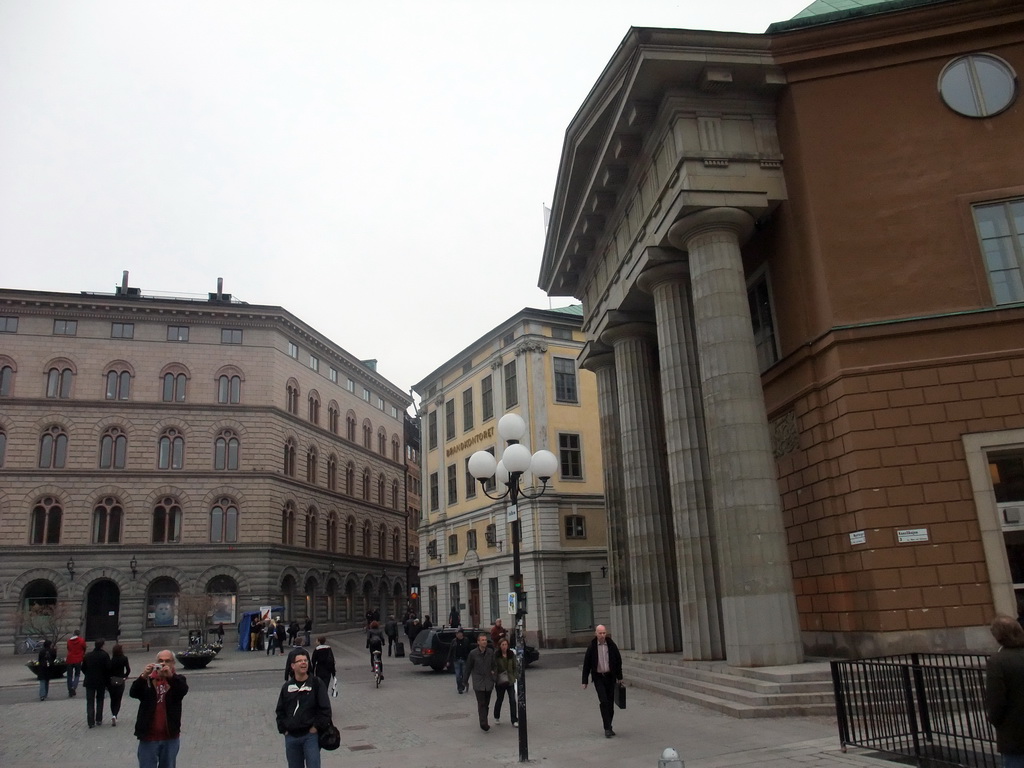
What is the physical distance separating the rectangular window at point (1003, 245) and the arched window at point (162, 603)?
4649 cm

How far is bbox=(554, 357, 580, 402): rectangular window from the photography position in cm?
4116

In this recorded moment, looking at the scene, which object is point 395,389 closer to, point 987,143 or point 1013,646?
point 987,143

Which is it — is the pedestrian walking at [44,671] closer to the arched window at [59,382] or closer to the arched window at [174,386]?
the arched window at [174,386]

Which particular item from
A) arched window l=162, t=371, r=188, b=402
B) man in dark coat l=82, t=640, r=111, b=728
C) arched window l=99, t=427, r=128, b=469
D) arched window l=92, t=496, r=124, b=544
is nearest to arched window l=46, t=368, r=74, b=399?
arched window l=99, t=427, r=128, b=469

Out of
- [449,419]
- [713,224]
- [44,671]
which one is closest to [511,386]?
[449,419]

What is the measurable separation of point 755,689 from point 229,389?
148 ft

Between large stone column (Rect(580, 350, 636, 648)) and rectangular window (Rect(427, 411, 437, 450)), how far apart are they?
935 inches

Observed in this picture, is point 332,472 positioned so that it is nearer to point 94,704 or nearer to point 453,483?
point 453,483

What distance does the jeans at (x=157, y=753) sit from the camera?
849 centimetres

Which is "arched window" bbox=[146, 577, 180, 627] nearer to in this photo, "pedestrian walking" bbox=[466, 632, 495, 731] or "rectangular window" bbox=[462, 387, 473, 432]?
"rectangular window" bbox=[462, 387, 473, 432]

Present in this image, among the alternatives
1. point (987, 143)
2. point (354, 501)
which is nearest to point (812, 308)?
point (987, 143)

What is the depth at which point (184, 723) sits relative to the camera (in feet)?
54.6

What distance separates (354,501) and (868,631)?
2127 inches

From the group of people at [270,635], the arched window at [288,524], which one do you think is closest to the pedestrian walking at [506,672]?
the group of people at [270,635]
